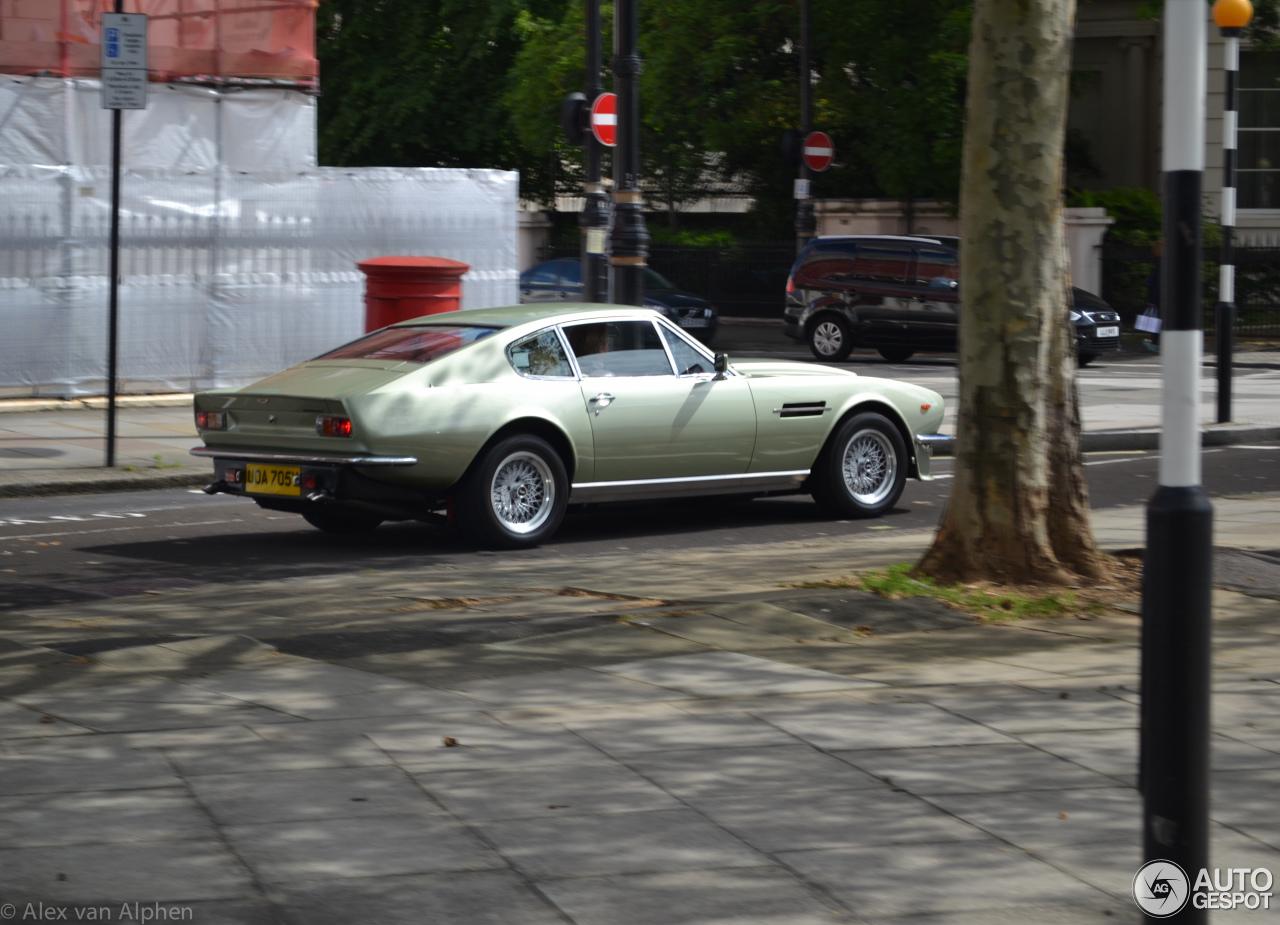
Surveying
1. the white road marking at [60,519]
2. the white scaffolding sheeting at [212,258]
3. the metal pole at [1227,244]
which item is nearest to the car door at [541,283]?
the white scaffolding sheeting at [212,258]

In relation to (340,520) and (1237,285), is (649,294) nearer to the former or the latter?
(1237,285)

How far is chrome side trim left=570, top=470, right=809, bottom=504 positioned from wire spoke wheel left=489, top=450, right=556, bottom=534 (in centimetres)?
21

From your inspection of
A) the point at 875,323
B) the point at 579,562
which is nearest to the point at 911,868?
the point at 579,562

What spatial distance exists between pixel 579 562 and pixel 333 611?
80.7 inches

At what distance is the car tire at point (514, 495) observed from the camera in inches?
404

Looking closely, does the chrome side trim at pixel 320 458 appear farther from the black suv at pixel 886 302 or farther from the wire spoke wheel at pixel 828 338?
the wire spoke wheel at pixel 828 338

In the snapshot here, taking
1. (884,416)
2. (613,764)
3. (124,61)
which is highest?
(124,61)

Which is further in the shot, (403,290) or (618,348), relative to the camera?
(403,290)

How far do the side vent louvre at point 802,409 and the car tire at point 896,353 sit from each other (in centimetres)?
1537

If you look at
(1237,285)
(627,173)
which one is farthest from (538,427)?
(1237,285)

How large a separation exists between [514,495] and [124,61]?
5406mm

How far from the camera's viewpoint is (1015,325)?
8.51 metres

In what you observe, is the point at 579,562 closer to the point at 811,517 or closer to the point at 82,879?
the point at 811,517

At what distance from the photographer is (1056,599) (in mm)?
8289
